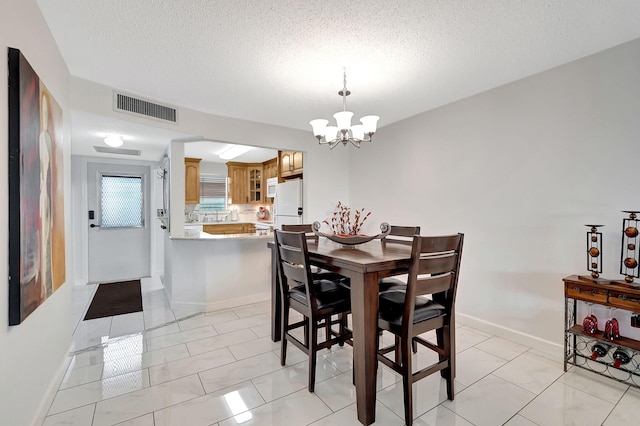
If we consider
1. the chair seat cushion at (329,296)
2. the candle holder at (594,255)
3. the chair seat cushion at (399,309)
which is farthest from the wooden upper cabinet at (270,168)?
the candle holder at (594,255)

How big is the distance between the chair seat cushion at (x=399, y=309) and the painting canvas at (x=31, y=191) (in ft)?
6.04

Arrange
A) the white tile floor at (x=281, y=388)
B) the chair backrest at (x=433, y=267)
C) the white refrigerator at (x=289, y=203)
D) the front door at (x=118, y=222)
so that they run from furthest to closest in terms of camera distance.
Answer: the front door at (x=118, y=222), the white refrigerator at (x=289, y=203), the white tile floor at (x=281, y=388), the chair backrest at (x=433, y=267)

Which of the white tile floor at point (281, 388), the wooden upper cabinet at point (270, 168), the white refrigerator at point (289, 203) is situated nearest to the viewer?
the white tile floor at point (281, 388)

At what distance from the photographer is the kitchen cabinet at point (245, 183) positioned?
21.7 ft

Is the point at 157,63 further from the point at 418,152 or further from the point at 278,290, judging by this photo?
the point at 418,152

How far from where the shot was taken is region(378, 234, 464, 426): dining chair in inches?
64.0

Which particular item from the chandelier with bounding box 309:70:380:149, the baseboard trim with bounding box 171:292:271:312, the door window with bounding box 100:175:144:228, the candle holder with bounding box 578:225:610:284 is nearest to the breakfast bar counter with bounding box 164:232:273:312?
the baseboard trim with bounding box 171:292:271:312

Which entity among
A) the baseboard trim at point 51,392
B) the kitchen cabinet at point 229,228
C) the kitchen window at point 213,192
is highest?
the kitchen window at point 213,192

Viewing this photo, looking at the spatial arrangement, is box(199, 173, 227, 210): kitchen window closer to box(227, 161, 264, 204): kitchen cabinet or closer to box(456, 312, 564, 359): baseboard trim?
box(227, 161, 264, 204): kitchen cabinet

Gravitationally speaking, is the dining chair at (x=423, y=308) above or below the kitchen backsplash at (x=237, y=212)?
below

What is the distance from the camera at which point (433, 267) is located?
169 centimetres

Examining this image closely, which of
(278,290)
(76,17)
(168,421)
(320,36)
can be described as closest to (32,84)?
(76,17)

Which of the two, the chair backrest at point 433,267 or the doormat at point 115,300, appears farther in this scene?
the doormat at point 115,300

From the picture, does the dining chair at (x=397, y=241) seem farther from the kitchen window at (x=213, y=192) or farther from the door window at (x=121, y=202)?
the kitchen window at (x=213, y=192)
